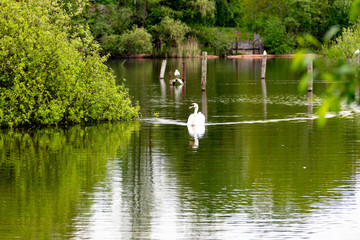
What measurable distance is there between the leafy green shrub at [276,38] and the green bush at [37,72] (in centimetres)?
7727

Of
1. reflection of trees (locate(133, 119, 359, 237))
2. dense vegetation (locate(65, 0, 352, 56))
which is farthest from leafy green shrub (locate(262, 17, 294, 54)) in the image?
reflection of trees (locate(133, 119, 359, 237))

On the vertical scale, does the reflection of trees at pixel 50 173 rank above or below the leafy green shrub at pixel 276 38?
below

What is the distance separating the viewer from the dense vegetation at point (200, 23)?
290 ft

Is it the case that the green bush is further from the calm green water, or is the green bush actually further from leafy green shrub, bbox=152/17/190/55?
leafy green shrub, bbox=152/17/190/55

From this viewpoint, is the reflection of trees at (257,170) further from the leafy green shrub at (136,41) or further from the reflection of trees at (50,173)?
the leafy green shrub at (136,41)

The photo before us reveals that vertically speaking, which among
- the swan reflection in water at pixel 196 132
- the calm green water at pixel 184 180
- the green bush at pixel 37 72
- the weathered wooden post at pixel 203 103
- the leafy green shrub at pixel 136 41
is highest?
the leafy green shrub at pixel 136 41

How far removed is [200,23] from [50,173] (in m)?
85.7

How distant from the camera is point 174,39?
94.0 meters

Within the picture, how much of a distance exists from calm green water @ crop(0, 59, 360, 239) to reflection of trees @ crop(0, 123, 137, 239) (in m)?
0.03

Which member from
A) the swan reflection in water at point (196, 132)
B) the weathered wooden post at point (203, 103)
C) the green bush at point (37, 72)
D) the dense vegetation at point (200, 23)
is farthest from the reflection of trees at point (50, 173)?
the dense vegetation at point (200, 23)

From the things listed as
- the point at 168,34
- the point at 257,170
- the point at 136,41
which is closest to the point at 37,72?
the point at 257,170

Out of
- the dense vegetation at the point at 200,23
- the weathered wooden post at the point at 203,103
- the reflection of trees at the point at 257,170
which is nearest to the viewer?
the reflection of trees at the point at 257,170

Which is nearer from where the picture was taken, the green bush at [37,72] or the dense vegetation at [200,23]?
the green bush at [37,72]

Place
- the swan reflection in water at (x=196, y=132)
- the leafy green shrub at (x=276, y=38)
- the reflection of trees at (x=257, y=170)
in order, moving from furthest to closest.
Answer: the leafy green shrub at (x=276, y=38) < the swan reflection in water at (x=196, y=132) < the reflection of trees at (x=257, y=170)
